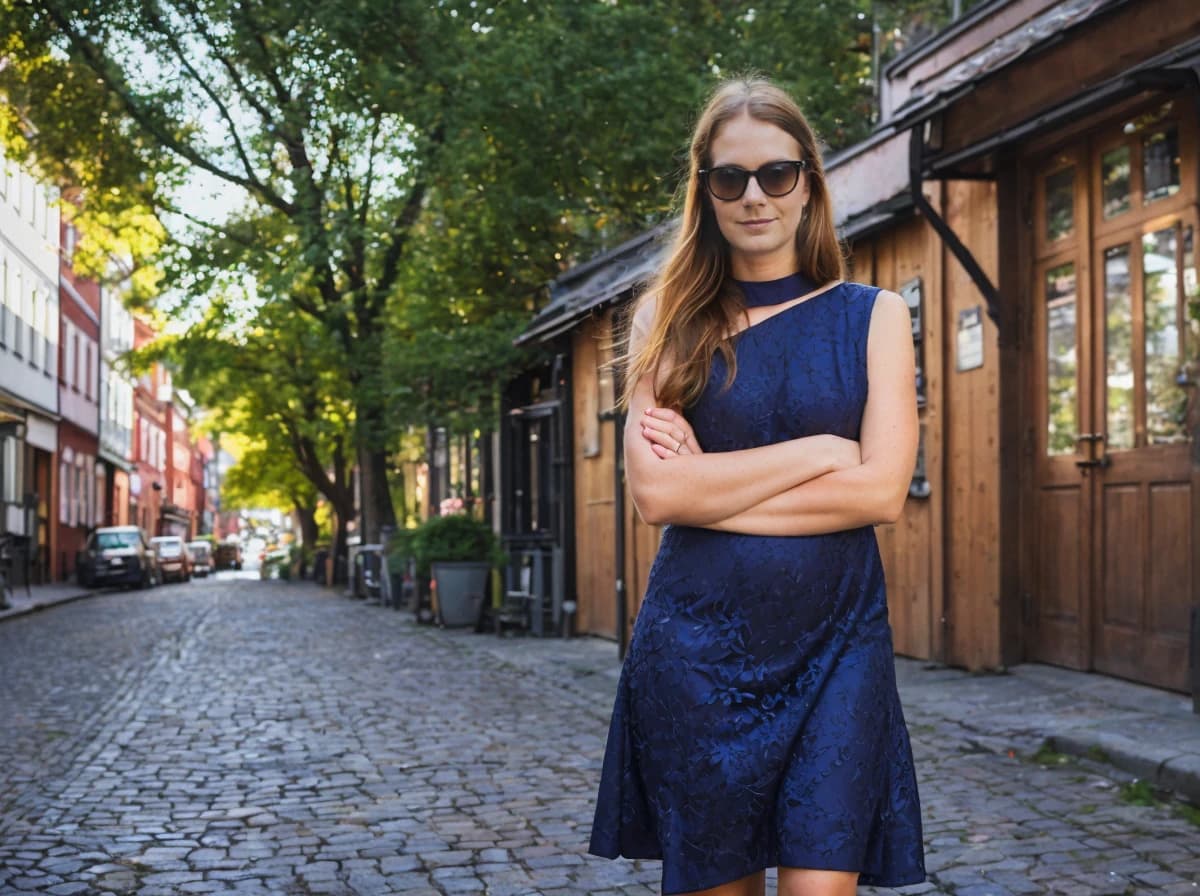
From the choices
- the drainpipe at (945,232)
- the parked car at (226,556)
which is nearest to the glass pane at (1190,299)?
the drainpipe at (945,232)

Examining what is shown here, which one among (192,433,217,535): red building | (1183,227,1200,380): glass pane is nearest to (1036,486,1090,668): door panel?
(1183,227,1200,380): glass pane

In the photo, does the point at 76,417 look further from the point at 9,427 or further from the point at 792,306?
the point at 792,306

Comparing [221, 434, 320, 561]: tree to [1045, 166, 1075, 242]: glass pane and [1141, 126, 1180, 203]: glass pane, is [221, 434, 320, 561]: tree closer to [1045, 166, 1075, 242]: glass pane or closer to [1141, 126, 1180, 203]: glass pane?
[1045, 166, 1075, 242]: glass pane

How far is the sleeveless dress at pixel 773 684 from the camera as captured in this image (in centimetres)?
240

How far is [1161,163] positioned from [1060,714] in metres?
3.10

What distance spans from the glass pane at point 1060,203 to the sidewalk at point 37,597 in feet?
56.0

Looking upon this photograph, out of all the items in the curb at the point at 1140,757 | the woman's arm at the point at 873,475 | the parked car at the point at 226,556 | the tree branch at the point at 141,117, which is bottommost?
the parked car at the point at 226,556

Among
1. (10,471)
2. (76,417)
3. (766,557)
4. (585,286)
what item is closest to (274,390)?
(10,471)

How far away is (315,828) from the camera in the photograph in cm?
600

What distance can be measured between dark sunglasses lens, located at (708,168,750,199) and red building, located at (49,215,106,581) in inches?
1536

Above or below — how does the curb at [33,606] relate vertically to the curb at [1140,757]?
below

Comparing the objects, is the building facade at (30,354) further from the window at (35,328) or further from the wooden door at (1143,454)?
the wooden door at (1143,454)

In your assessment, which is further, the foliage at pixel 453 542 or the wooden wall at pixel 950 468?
the foliage at pixel 453 542

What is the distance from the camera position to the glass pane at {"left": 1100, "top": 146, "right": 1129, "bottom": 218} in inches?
349
